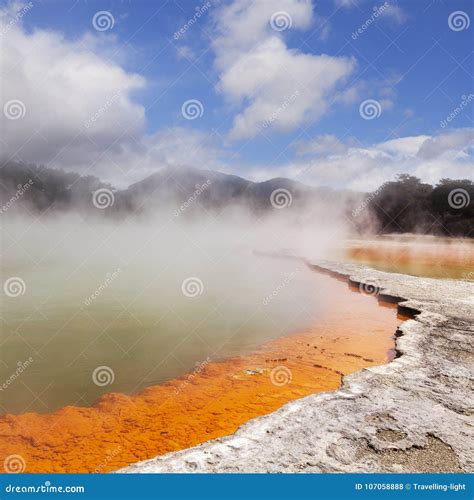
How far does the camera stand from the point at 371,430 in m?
3.22

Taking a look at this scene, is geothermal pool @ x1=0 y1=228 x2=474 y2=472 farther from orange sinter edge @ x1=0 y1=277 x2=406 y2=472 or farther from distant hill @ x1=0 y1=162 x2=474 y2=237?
distant hill @ x1=0 y1=162 x2=474 y2=237

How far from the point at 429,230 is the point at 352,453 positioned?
34.7m

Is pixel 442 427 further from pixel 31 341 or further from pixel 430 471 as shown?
pixel 31 341

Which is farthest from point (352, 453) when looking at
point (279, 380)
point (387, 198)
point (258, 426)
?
point (387, 198)

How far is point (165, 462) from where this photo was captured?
2.89 metres

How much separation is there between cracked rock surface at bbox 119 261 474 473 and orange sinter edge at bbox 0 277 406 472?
2.47ft

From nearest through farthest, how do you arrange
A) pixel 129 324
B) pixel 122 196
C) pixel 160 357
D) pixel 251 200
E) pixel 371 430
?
pixel 371 430 → pixel 160 357 → pixel 129 324 → pixel 251 200 → pixel 122 196

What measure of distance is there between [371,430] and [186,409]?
7.04ft

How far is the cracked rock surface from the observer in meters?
2.82

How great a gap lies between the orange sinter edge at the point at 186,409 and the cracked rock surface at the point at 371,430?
2.47ft

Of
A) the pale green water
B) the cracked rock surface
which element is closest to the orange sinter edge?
the pale green water

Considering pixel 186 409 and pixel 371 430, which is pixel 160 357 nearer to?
pixel 186 409

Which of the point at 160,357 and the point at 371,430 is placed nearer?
the point at 371,430

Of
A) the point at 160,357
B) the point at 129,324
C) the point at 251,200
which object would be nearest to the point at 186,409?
the point at 160,357
